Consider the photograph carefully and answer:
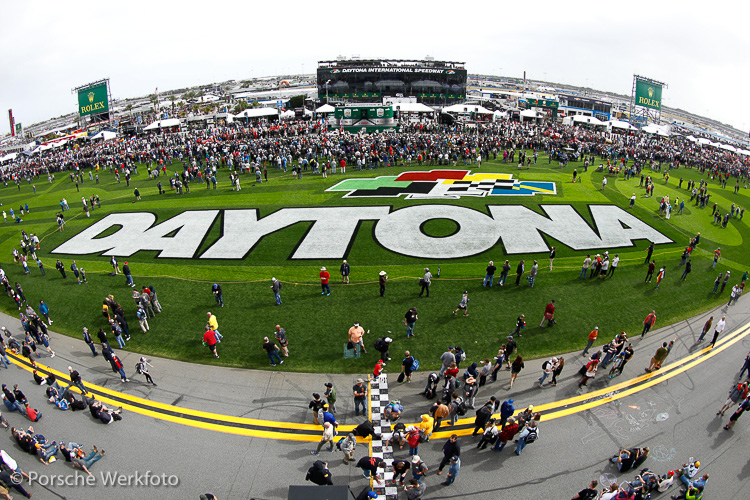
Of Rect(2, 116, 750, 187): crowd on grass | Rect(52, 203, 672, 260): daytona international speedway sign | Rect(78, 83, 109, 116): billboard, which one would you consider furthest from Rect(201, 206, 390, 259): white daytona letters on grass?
Rect(78, 83, 109, 116): billboard

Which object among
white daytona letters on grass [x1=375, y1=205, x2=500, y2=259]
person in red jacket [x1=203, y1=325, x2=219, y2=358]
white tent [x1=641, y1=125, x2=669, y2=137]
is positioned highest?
white tent [x1=641, y1=125, x2=669, y2=137]

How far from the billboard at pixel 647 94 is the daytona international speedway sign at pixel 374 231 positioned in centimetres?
5261

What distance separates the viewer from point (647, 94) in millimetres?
73125

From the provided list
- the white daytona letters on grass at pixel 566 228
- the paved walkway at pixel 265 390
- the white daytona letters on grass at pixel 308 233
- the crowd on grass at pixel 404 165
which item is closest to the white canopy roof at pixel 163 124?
the crowd on grass at pixel 404 165

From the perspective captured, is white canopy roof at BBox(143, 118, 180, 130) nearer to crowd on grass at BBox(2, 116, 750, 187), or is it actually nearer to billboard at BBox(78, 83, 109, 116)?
billboard at BBox(78, 83, 109, 116)

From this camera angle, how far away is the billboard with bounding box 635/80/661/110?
237 ft

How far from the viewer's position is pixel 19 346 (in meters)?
18.6

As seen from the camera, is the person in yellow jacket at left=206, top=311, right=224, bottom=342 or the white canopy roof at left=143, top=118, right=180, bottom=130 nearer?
the person in yellow jacket at left=206, top=311, right=224, bottom=342

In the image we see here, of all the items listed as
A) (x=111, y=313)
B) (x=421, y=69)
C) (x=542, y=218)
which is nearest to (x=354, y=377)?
(x=111, y=313)

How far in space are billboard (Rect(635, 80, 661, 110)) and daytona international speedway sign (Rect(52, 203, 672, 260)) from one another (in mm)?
52609

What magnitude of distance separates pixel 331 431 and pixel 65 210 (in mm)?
38175

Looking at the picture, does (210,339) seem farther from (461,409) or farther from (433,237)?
(433,237)

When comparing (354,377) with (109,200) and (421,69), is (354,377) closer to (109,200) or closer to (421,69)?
(109,200)

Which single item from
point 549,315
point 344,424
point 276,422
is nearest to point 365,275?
point 549,315
